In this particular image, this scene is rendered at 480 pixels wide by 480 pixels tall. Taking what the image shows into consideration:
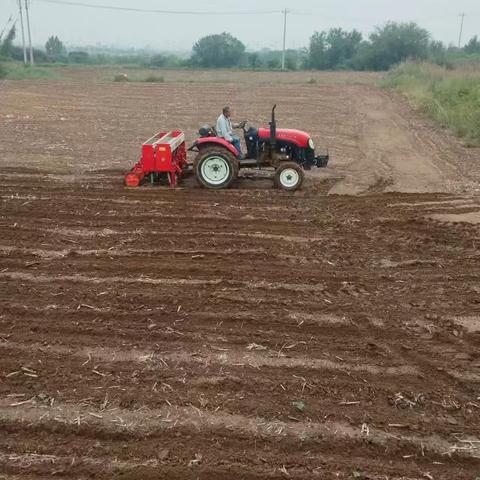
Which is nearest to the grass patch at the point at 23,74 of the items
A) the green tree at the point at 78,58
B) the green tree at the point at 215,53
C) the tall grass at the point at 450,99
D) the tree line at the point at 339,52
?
the tree line at the point at 339,52

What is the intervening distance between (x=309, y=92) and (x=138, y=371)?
2786cm

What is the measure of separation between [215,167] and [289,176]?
1.26 meters

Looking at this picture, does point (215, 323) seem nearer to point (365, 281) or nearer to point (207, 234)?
point (365, 281)

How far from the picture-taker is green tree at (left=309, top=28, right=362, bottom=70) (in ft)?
204

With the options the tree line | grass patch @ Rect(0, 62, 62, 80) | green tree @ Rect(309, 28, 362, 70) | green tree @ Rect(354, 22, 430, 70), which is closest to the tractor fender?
grass patch @ Rect(0, 62, 62, 80)

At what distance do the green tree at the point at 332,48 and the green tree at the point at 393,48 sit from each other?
4.78m

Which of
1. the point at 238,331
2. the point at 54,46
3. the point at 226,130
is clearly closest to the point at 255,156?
the point at 226,130

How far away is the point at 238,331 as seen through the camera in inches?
212

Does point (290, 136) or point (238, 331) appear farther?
point (290, 136)

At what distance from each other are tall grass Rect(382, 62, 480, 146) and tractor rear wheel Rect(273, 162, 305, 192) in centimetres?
710

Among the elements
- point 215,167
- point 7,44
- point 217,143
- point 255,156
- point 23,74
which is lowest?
point 215,167

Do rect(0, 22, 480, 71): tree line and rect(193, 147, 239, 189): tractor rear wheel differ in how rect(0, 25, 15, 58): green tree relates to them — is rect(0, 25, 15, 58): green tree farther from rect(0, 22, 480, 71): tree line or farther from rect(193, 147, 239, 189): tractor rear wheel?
rect(193, 147, 239, 189): tractor rear wheel

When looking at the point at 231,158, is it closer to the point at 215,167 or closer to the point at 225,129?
the point at 215,167

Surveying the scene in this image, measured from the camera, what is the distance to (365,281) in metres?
6.50
